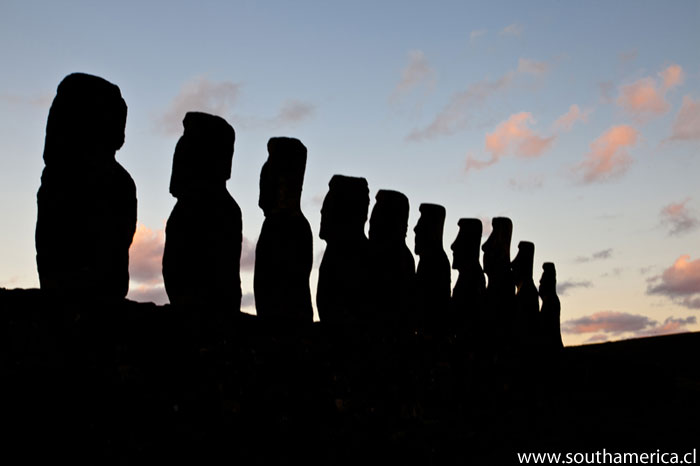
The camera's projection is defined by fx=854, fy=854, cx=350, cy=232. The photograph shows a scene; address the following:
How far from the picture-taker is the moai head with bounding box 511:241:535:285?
17688 mm

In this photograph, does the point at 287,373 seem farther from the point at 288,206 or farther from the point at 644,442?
the point at 644,442

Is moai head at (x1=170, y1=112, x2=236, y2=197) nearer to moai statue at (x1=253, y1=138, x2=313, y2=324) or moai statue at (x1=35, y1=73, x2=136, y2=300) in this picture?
moai statue at (x1=35, y1=73, x2=136, y2=300)

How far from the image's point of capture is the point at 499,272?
1667 cm

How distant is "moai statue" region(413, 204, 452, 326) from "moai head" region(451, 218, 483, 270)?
131 cm

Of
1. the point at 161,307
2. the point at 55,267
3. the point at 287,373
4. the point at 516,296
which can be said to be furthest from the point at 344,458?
the point at 516,296

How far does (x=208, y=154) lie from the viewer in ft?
30.9

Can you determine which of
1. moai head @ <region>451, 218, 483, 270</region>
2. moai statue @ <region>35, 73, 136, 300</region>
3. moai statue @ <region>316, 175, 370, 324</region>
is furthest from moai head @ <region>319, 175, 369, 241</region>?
moai head @ <region>451, 218, 483, 270</region>

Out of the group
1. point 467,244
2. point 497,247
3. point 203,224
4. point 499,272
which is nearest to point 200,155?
point 203,224

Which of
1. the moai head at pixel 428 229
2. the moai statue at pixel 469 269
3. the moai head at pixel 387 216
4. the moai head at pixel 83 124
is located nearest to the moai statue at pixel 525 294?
the moai statue at pixel 469 269

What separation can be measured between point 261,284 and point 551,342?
31.2 feet

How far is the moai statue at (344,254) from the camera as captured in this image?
446 inches

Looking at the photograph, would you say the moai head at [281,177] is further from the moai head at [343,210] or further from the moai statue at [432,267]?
the moai statue at [432,267]

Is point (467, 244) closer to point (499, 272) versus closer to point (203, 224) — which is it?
point (499, 272)

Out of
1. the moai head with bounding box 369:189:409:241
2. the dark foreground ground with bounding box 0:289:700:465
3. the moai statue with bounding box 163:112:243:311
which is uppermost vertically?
the moai head with bounding box 369:189:409:241
